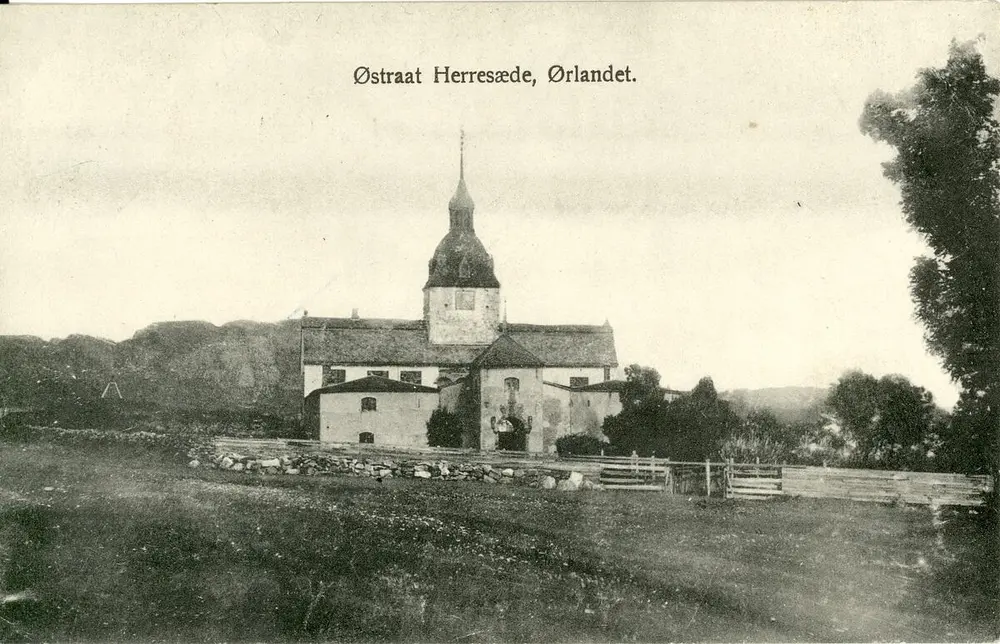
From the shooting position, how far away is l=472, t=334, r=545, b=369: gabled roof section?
22.4 meters

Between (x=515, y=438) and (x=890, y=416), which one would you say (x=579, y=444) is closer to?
(x=515, y=438)

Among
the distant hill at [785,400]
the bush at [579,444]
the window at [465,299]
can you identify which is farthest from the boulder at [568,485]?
the window at [465,299]

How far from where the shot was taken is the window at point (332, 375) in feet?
82.3

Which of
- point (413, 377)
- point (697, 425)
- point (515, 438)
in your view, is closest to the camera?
point (697, 425)

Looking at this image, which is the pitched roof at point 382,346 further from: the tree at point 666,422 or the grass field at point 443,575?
the grass field at point 443,575

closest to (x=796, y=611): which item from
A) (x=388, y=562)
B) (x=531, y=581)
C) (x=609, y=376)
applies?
(x=531, y=581)

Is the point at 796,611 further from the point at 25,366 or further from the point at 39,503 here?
the point at 25,366

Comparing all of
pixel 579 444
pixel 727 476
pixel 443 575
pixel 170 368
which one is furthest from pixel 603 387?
pixel 443 575

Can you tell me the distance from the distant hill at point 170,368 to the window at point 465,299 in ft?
19.3

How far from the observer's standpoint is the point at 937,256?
32.1 feet

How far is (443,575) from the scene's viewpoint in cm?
875

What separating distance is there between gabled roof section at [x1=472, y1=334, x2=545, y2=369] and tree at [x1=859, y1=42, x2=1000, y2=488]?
13.6 m

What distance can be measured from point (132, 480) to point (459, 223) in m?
6.90

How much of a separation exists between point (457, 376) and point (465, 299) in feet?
9.59
